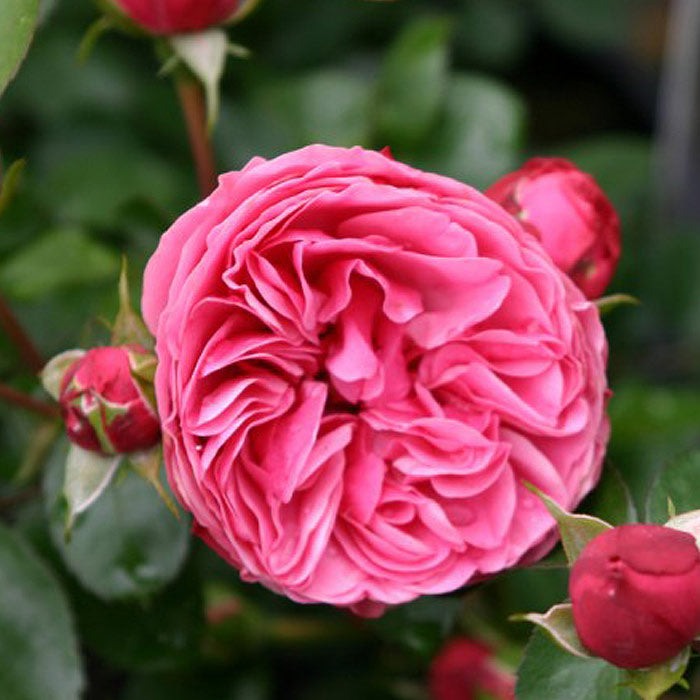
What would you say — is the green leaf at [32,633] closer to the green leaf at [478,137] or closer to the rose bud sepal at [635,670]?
the rose bud sepal at [635,670]

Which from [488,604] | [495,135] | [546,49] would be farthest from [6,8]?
[546,49]

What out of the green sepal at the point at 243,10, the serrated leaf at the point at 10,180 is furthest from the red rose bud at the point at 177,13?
the serrated leaf at the point at 10,180

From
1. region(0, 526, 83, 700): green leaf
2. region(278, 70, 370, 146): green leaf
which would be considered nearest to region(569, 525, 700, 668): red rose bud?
region(0, 526, 83, 700): green leaf

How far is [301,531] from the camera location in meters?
0.47

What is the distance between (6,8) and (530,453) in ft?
0.91

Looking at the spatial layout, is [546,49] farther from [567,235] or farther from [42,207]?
[567,235]

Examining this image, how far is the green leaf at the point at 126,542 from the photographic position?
0.58 m

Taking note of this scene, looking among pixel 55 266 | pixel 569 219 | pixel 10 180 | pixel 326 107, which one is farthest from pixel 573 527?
pixel 326 107

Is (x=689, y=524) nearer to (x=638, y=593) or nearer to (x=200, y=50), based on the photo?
(x=638, y=593)

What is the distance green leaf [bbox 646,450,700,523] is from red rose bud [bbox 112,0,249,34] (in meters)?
0.28

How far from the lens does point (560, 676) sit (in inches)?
18.6

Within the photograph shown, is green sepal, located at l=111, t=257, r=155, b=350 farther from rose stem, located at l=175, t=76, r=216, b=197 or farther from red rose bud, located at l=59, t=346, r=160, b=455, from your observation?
rose stem, located at l=175, t=76, r=216, b=197

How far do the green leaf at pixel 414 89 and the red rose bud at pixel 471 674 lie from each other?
0.33 meters

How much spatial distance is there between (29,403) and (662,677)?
1.04ft
